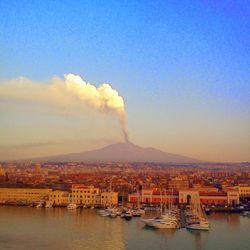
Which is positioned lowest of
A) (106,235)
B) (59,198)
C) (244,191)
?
(106,235)

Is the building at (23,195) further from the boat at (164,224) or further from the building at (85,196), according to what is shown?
the boat at (164,224)

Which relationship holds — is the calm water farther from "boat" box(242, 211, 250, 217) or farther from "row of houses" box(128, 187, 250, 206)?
"row of houses" box(128, 187, 250, 206)

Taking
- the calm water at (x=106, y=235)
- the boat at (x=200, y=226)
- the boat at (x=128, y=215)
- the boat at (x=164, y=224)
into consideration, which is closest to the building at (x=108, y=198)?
the boat at (x=128, y=215)

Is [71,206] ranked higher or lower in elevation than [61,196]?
lower

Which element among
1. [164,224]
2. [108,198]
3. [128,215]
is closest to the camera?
[164,224]

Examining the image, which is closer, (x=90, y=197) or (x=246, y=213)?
(x=246, y=213)

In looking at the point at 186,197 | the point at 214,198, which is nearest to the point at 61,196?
the point at 186,197

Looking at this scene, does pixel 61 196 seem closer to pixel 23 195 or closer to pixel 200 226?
pixel 23 195
